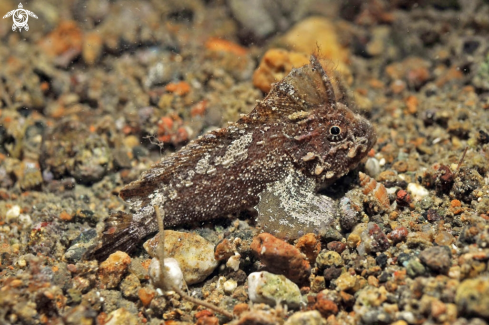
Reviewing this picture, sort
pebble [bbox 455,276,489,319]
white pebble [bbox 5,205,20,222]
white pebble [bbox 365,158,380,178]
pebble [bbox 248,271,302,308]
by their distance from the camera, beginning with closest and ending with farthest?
pebble [bbox 455,276,489,319] < pebble [bbox 248,271,302,308] < white pebble [bbox 365,158,380,178] < white pebble [bbox 5,205,20,222]

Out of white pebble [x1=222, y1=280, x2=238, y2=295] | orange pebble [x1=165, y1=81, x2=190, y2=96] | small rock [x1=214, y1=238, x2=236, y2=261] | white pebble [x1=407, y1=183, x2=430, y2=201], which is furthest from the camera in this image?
orange pebble [x1=165, y1=81, x2=190, y2=96]

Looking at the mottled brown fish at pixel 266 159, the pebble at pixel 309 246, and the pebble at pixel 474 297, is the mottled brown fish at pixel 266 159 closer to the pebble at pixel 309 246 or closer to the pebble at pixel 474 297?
the pebble at pixel 309 246

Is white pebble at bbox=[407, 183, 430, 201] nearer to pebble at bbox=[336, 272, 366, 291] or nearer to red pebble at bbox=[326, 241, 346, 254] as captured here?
red pebble at bbox=[326, 241, 346, 254]

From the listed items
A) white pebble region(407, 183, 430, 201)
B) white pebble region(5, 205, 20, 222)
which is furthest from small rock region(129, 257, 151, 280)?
white pebble region(407, 183, 430, 201)

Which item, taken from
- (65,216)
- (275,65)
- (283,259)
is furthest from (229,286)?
(275,65)

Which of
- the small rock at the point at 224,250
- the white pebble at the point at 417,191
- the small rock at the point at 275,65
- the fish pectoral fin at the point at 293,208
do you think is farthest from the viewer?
the small rock at the point at 275,65

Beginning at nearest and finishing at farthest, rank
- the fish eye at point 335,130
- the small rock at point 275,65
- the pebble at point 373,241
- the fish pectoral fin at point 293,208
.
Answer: the pebble at point 373,241
the fish pectoral fin at point 293,208
the fish eye at point 335,130
the small rock at point 275,65

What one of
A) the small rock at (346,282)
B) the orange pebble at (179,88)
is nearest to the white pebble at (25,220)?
the orange pebble at (179,88)

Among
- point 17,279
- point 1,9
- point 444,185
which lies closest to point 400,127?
point 444,185
